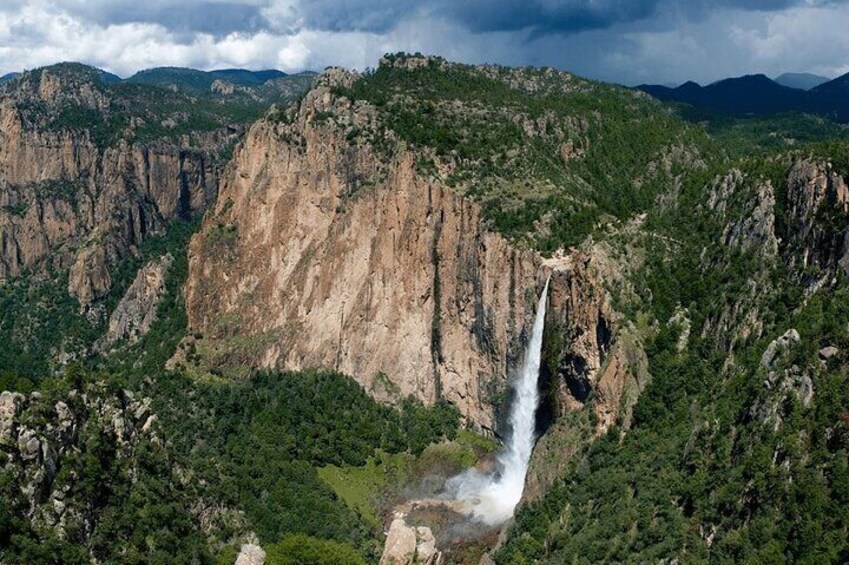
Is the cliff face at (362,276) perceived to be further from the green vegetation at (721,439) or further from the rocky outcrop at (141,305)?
the rocky outcrop at (141,305)

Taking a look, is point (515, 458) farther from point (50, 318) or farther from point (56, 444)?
point (50, 318)

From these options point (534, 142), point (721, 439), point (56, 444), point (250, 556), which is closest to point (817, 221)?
point (721, 439)

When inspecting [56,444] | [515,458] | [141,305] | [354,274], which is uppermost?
[354,274]

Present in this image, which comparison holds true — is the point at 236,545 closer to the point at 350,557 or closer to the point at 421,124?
the point at 350,557

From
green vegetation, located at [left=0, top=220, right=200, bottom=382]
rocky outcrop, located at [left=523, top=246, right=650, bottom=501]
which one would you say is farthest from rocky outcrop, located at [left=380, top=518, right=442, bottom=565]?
green vegetation, located at [left=0, top=220, right=200, bottom=382]

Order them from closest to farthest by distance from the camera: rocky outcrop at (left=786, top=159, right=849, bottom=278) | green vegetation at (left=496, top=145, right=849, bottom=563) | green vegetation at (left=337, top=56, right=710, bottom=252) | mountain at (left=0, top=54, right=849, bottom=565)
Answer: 1. green vegetation at (left=496, top=145, right=849, bottom=563)
2. mountain at (left=0, top=54, right=849, bottom=565)
3. rocky outcrop at (left=786, top=159, right=849, bottom=278)
4. green vegetation at (left=337, top=56, right=710, bottom=252)

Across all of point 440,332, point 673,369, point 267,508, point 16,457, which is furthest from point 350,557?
point 440,332

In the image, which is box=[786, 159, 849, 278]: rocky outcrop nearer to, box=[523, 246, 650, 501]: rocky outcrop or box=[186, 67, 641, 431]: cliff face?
box=[523, 246, 650, 501]: rocky outcrop
